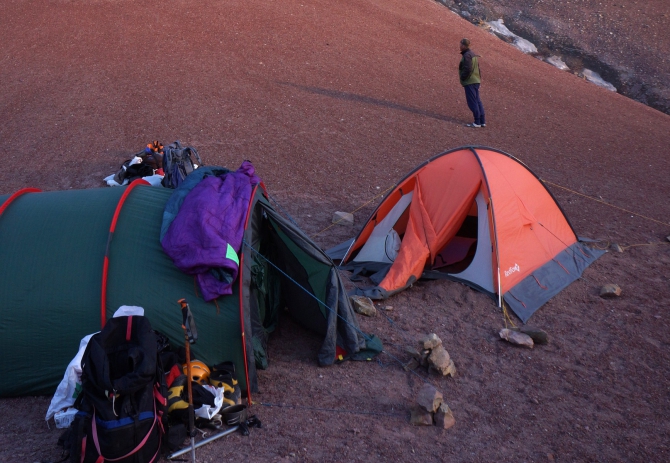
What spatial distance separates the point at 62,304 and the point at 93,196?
127cm

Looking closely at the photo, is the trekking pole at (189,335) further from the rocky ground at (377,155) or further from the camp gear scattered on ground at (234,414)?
the camp gear scattered on ground at (234,414)

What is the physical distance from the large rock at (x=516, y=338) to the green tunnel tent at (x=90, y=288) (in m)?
1.97

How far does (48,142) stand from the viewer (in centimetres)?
1290

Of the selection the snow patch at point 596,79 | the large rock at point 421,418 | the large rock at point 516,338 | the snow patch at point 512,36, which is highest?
the snow patch at point 512,36

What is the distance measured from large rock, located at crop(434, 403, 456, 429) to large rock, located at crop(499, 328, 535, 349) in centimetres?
162

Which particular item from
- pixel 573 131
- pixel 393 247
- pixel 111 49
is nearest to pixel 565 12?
pixel 573 131

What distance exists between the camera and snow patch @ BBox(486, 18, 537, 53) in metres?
21.5

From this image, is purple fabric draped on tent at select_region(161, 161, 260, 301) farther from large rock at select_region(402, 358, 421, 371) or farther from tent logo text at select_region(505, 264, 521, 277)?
tent logo text at select_region(505, 264, 521, 277)

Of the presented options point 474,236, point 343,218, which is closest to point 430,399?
point 474,236

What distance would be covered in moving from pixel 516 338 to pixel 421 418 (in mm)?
1865

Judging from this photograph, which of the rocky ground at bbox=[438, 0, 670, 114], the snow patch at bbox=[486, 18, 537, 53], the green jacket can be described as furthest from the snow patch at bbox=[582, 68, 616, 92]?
the green jacket

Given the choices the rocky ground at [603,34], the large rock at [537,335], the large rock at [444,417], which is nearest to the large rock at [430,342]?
the large rock at [444,417]

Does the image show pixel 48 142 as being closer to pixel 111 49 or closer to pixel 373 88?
pixel 111 49

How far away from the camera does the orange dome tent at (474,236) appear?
25.7 feet
